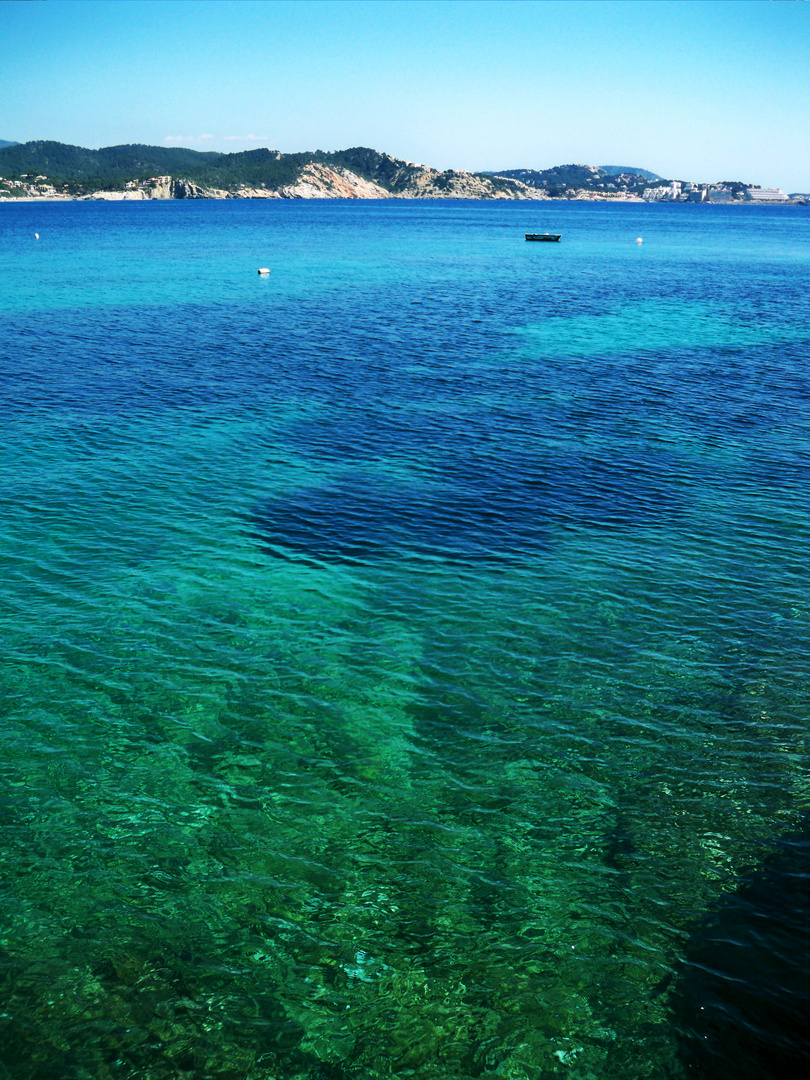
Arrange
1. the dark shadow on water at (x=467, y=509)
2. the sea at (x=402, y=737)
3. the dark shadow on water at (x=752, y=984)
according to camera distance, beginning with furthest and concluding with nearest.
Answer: the dark shadow on water at (x=467, y=509) → the sea at (x=402, y=737) → the dark shadow on water at (x=752, y=984)

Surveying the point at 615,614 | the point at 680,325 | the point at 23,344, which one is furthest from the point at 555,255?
the point at 615,614

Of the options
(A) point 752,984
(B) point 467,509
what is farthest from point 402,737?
(B) point 467,509

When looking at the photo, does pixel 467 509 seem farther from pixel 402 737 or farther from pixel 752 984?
pixel 752 984

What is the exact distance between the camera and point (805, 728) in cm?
1828

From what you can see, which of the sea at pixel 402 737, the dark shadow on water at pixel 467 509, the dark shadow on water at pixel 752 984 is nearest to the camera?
the dark shadow on water at pixel 752 984

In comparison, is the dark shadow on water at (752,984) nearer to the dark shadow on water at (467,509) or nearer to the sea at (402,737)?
the sea at (402,737)

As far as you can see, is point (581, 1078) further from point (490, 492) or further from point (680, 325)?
point (680, 325)

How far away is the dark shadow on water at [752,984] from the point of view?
11.1 meters

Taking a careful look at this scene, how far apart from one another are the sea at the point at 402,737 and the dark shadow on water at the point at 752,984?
0.05 metres

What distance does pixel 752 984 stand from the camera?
39.9 ft

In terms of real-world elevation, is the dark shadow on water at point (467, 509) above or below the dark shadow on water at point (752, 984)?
above

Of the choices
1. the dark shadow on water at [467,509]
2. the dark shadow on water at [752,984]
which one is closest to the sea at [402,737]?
the dark shadow on water at [752,984]

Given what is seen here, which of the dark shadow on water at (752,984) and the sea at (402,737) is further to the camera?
the sea at (402,737)

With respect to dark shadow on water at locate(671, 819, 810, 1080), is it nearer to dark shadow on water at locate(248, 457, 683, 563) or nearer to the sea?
the sea
